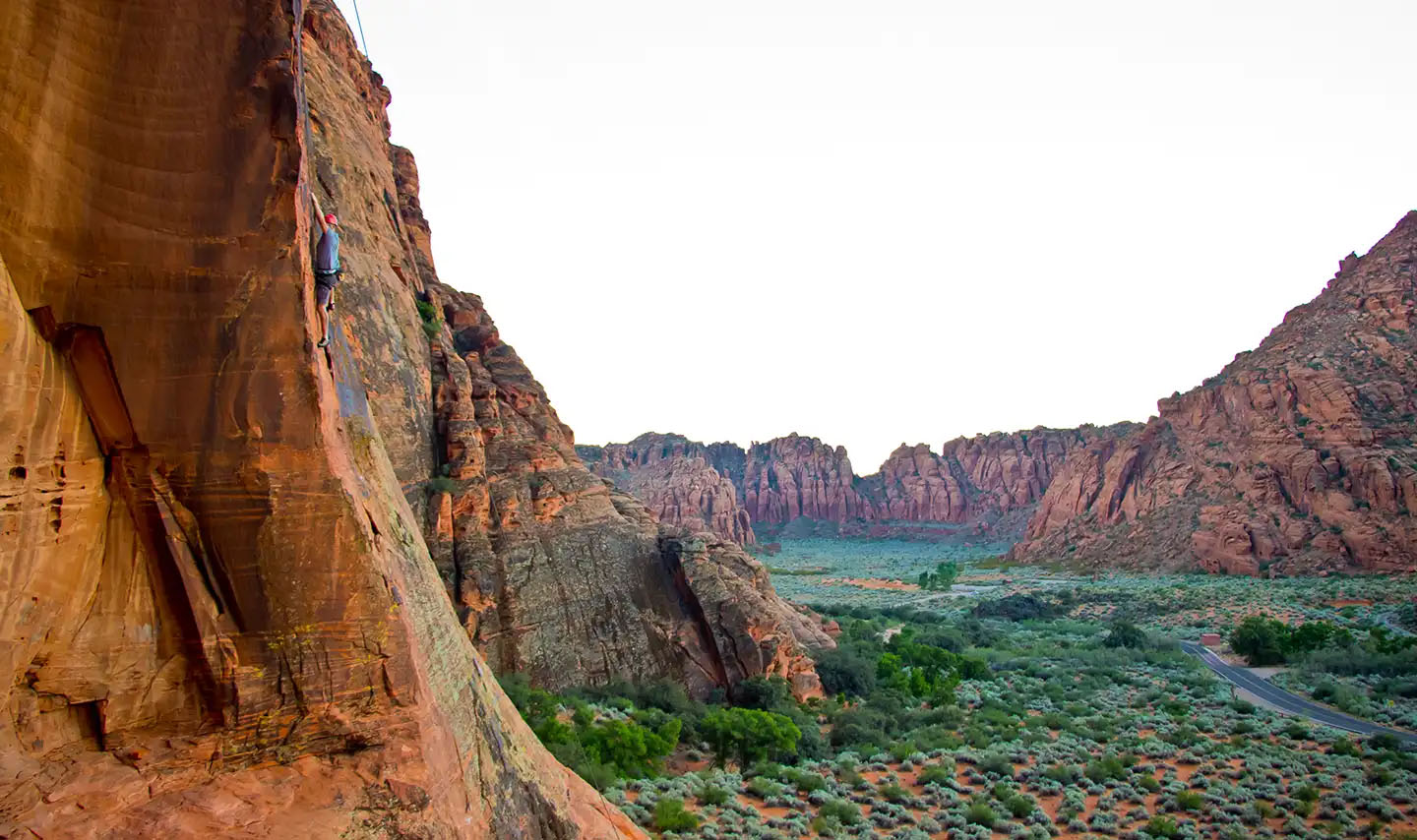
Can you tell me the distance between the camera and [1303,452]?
2454 inches

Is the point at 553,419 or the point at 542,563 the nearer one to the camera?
the point at 542,563

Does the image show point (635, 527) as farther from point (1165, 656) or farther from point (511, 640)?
point (1165, 656)

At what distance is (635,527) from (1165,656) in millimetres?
27314

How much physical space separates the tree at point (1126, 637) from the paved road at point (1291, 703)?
2779 millimetres

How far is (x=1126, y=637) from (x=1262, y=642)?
6.28 metres

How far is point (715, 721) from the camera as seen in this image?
785 inches

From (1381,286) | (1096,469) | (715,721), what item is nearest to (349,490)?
(715,721)

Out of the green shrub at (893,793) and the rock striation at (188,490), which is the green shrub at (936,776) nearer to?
the green shrub at (893,793)

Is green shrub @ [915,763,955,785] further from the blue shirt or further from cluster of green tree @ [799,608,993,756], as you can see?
the blue shirt

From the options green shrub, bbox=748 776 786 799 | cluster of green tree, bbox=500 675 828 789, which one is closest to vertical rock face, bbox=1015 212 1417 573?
cluster of green tree, bbox=500 675 828 789

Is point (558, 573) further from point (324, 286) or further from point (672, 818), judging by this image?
point (324, 286)

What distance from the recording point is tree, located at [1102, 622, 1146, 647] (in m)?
39.3

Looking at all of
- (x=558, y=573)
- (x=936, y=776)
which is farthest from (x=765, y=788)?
(x=558, y=573)

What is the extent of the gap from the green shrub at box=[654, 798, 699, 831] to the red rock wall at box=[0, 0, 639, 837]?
9078 millimetres
